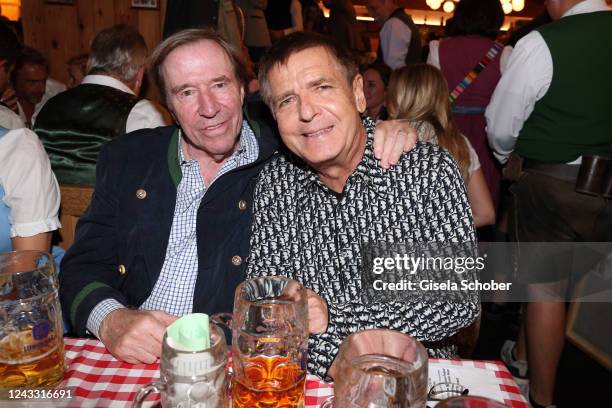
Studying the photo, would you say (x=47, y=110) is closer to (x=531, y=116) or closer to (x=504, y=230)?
(x=531, y=116)

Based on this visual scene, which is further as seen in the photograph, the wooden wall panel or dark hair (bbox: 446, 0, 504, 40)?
the wooden wall panel

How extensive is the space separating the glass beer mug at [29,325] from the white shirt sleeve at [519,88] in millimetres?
2241

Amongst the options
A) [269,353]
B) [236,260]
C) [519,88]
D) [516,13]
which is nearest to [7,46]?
[236,260]

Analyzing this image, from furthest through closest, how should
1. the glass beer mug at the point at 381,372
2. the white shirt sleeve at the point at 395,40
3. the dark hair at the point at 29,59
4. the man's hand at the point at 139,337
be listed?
the white shirt sleeve at the point at 395,40
the dark hair at the point at 29,59
the man's hand at the point at 139,337
the glass beer mug at the point at 381,372

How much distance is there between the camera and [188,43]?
1.62 m

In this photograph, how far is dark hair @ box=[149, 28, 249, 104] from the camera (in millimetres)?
1627

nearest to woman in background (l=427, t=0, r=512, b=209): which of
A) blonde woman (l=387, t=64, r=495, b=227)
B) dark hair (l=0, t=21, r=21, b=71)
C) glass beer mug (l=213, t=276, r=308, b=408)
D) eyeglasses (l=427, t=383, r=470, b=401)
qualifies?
blonde woman (l=387, t=64, r=495, b=227)

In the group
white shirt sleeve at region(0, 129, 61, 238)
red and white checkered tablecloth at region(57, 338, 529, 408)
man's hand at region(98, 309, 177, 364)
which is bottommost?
red and white checkered tablecloth at region(57, 338, 529, 408)

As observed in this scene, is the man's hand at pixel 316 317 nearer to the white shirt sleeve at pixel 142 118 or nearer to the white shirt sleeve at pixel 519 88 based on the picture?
the white shirt sleeve at pixel 142 118

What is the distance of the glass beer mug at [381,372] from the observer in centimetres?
66

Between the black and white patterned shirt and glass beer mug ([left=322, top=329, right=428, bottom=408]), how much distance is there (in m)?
0.51

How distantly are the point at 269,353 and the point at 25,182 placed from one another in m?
1.20

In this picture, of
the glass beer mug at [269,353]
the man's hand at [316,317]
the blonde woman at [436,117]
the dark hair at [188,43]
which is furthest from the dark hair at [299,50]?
the blonde woman at [436,117]

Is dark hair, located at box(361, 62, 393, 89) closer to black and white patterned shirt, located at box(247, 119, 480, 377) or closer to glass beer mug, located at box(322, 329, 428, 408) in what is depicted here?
black and white patterned shirt, located at box(247, 119, 480, 377)
